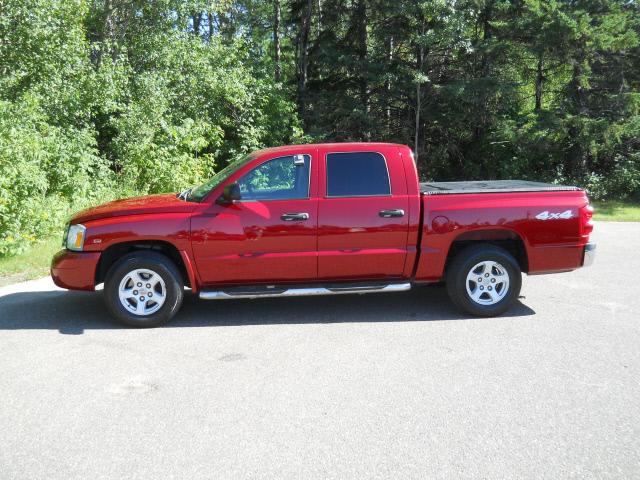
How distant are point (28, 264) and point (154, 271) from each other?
→ 378 cm

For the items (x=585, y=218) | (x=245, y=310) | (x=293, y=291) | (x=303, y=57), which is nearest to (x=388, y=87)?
(x=303, y=57)

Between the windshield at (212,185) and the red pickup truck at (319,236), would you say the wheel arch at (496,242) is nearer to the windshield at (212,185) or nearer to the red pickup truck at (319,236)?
the red pickup truck at (319,236)

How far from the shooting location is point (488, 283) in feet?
20.3

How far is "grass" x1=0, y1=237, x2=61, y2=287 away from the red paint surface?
2488 mm

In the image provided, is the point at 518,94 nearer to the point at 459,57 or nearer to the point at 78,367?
the point at 459,57

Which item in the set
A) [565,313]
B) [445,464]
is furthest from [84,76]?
[445,464]

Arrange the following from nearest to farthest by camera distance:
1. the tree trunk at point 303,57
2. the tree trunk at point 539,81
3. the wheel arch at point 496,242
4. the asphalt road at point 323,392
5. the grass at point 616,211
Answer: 1. the asphalt road at point 323,392
2. the wheel arch at point 496,242
3. the grass at point 616,211
4. the tree trunk at point 539,81
5. the tree trunk at point 303,57

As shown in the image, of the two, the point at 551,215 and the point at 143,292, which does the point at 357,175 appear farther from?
the point at 143,292

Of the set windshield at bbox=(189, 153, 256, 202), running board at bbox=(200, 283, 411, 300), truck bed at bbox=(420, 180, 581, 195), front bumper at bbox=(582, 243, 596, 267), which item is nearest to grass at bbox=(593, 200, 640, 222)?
truck bed at bbox=(420, 180, 581, 195)

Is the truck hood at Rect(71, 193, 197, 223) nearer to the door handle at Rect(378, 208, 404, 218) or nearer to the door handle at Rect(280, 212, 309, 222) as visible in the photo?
the door handle at Rect(280, 212, 309, 222)

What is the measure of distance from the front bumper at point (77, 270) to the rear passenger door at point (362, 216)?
2.35 metres

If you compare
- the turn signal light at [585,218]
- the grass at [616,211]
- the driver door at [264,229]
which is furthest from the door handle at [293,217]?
the grass at [616,211]

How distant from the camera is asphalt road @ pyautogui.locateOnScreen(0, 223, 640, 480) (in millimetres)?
3316

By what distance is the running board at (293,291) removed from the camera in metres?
5.87
